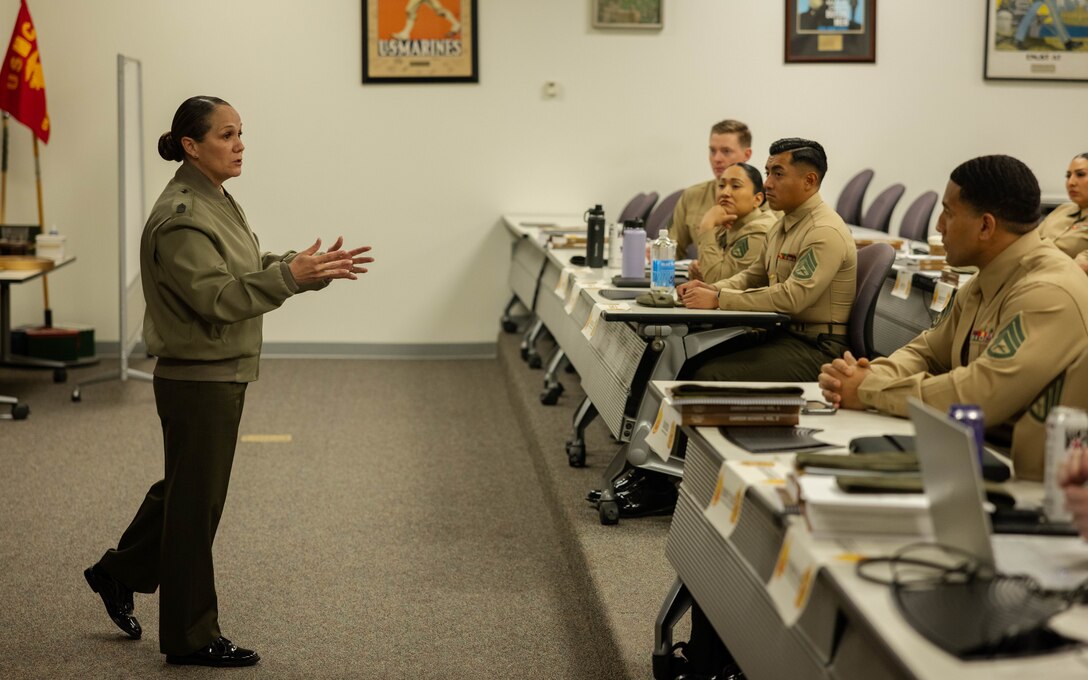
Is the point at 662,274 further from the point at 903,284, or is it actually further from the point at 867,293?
the point at 903,284

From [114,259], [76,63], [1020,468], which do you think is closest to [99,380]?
[114,259]

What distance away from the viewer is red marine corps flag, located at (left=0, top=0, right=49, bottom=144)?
22.2 feet

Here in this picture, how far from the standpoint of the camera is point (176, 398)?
291 centimetres

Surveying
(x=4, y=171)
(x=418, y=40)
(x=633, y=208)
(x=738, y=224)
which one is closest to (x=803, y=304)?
(x=738, y=224)

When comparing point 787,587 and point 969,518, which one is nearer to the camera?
point 969,518

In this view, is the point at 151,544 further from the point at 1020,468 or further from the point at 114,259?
the point at 114,259

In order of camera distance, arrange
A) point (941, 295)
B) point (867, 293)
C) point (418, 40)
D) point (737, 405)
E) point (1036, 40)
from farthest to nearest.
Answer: point (1036, 40) < point (418, 40) < point (941, 295) < point (867, 293) < point (737, 405)

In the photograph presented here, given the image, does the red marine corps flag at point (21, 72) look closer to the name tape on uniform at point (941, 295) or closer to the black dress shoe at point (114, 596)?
the black dress shoe at point (114, 596)

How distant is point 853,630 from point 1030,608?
248mm

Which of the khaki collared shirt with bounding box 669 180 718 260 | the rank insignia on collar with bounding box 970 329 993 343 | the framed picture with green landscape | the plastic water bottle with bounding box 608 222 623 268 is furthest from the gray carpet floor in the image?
the framed picture with green landscape

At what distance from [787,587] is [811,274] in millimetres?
2182

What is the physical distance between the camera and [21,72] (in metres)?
6.77

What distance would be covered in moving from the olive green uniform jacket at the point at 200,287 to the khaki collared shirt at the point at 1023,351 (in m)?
1.51

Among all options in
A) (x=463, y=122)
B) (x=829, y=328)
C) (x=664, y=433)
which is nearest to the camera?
(x=664, y=433)
